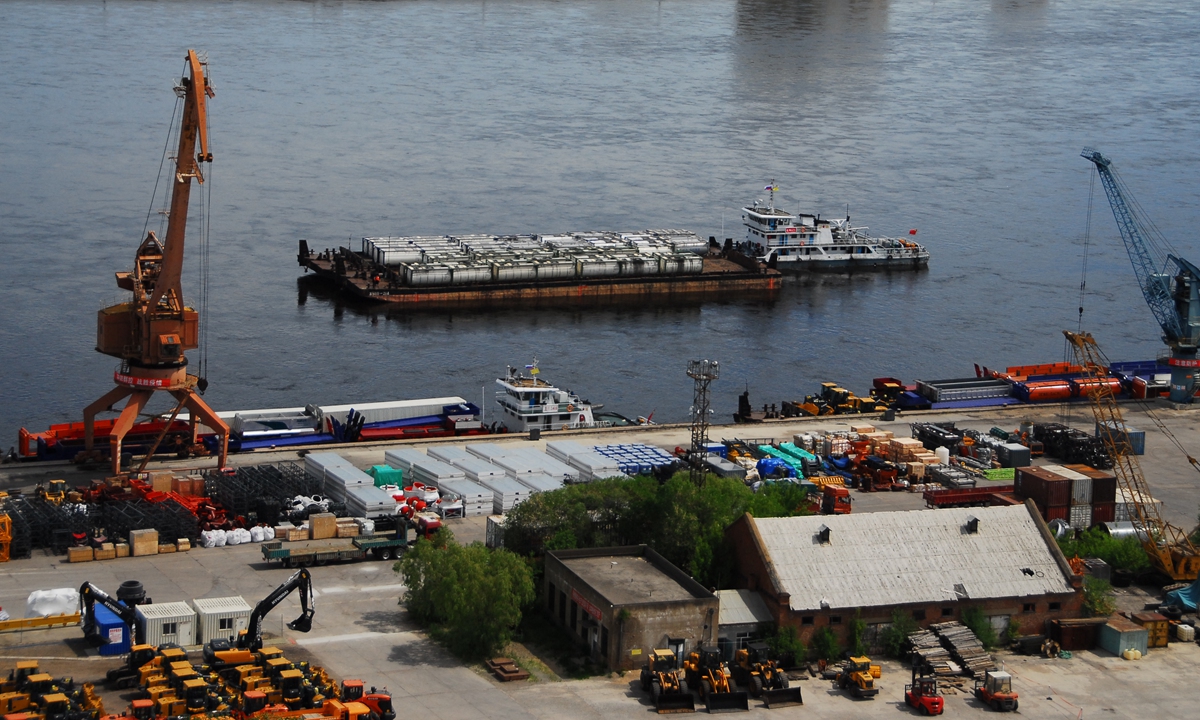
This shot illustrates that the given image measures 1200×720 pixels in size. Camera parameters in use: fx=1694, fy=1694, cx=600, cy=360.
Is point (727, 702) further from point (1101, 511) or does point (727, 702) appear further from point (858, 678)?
point (1101, 511)

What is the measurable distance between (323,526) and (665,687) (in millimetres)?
13771

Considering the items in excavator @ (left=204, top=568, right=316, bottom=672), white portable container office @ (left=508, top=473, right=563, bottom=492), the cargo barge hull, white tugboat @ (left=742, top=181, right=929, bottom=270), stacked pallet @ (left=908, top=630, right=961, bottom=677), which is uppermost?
white tugboat @ (left=742, top=181, right=929, bottom=270)

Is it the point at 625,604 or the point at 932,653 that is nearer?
the point at 625,604

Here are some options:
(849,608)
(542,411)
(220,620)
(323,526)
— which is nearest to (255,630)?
(220,620)

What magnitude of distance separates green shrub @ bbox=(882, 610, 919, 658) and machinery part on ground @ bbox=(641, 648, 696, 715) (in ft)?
17.9

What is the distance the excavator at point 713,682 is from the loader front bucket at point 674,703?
42 centimetres

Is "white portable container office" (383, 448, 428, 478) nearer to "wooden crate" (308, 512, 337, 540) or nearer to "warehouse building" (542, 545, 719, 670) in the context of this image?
"wooden crate" (308, 512, 337, 540)

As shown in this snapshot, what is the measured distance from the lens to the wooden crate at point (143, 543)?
43281mm

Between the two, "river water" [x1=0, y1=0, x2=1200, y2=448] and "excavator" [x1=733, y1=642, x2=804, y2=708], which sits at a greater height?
"river water" [x1=0, y1=0, x2=1200, y2=448]

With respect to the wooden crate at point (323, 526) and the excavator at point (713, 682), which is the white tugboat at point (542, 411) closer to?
the wooden crate at point (323, 526)

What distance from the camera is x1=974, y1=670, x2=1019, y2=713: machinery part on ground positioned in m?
35.4

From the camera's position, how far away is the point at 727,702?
114 ft

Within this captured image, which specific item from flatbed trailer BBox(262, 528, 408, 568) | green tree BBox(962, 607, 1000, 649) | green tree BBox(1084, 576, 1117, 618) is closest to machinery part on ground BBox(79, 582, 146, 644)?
→ flatbed trailer BBox(262, 528, 408, 568)

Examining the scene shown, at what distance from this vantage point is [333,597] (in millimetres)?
40562
